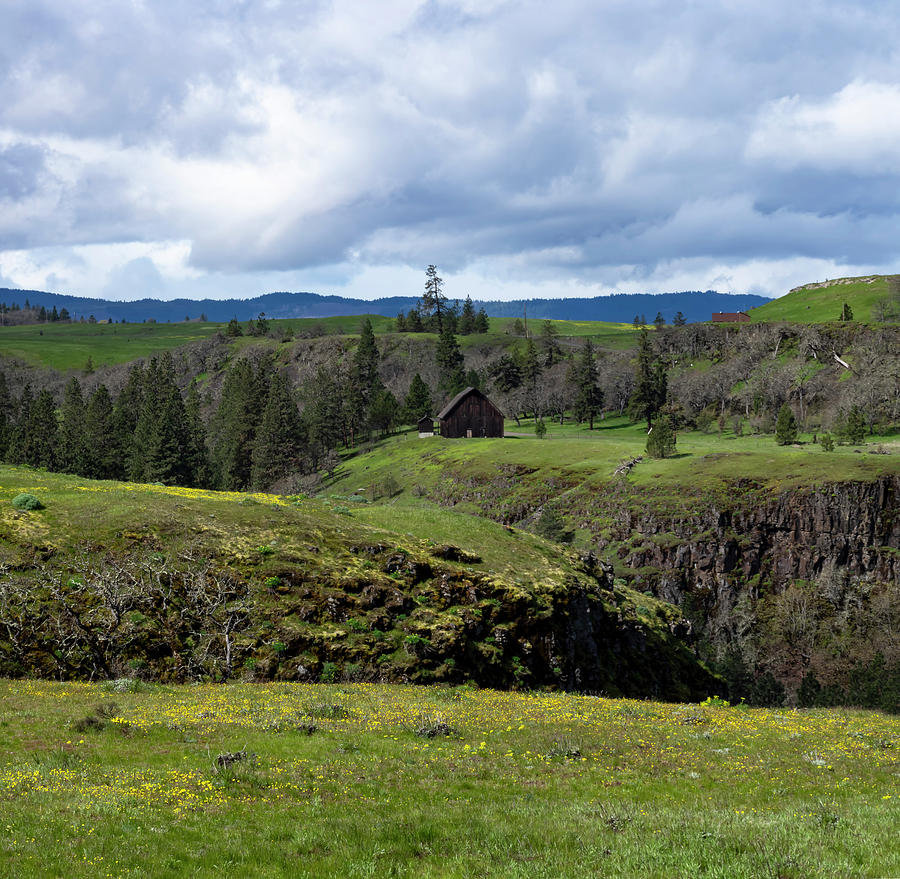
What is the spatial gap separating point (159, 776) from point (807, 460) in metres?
96.5

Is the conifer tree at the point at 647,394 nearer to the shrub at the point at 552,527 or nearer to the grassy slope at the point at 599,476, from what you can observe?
the grassy slope at the point at 599,476

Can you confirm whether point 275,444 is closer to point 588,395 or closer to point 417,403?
point 417,403

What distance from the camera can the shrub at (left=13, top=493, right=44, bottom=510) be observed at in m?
31.0

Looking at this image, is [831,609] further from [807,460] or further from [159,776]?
[159,776]

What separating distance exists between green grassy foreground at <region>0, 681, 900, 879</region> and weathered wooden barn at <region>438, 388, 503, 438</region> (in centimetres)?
11598

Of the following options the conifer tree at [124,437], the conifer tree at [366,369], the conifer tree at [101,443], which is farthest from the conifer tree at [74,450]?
the conifer tree at [366,369]

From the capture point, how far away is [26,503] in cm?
3112

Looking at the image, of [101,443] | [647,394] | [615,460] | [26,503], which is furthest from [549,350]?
[26,503]

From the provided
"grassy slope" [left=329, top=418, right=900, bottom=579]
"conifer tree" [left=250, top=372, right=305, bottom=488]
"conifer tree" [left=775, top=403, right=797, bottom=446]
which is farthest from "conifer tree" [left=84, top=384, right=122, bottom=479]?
"conifer tree" [left=775, top=403, right=797, bottom=446]

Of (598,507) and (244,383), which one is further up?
(244,383)

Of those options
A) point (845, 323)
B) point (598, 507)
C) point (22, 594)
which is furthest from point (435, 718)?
point (845, 323)

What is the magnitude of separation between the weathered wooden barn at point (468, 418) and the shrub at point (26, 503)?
108026 millimetres

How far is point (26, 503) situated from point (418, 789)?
84.2 feet

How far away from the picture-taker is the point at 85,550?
93.1 feet
